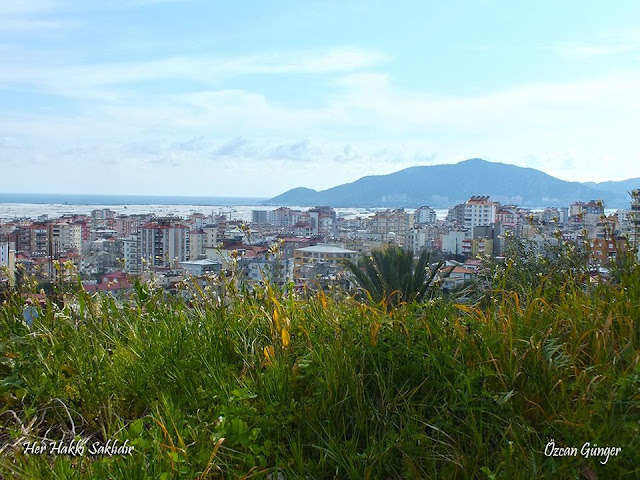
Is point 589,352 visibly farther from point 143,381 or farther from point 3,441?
point 3,441

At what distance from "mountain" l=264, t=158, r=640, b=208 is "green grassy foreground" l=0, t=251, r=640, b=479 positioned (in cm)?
1931

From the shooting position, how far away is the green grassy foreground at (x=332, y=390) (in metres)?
2.03

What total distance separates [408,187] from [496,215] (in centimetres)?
1919

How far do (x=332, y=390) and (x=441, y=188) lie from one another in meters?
27.8

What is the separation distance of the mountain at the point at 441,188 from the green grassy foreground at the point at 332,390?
63.4 ft

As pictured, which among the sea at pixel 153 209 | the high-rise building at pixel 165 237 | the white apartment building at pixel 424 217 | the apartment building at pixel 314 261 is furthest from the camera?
the sea at pixel 153 209

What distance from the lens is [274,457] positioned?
Answer: 2.21 m

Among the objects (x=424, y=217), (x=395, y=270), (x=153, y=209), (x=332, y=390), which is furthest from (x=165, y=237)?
(x=153, y=209)

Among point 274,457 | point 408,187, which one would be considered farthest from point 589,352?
point 408,187

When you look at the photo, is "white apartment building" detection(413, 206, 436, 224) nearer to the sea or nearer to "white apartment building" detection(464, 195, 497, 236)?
the sea

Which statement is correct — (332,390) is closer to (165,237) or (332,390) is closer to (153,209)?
(165,237)

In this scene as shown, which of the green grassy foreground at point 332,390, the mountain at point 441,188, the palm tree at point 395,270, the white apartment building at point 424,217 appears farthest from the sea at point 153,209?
the mountain at point 441,188

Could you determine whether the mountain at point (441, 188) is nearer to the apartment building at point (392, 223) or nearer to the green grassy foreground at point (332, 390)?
the apartment building at point (392, 223)

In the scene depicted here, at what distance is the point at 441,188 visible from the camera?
29.4 metres
